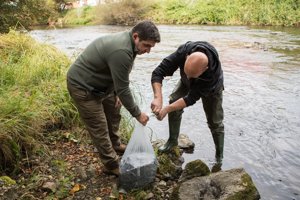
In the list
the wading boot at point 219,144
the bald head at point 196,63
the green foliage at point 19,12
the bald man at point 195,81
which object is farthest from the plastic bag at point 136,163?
the green foliage at point 19,12

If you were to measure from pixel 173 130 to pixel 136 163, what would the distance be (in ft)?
3.35

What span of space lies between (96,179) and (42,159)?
732mm

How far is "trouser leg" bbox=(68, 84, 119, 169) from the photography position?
3.45 m

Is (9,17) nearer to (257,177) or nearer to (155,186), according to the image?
(155,186)

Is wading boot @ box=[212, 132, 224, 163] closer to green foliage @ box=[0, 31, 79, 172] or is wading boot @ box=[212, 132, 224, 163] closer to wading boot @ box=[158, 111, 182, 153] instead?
wading boot @ box=[158, 111, 182, 153]

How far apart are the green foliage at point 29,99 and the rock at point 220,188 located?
1.82 metres

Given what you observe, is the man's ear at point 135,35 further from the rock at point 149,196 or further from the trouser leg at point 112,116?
the rock at point 149,196

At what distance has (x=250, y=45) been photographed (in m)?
13.6

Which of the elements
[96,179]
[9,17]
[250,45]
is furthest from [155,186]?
[250,45]

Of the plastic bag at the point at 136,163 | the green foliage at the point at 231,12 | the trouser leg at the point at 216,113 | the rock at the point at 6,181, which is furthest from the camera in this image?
the green foliage at the point at 231,12

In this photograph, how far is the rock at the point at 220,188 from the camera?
3.44 meters

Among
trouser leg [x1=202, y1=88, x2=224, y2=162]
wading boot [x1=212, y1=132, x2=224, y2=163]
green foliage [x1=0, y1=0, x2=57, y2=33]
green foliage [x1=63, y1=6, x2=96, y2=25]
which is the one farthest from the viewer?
green foliage [x1=63, y1=6, x2=96, y2=25]

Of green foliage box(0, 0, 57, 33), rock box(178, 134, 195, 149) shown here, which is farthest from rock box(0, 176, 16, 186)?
green foliage box(0, 0, 57, 33)

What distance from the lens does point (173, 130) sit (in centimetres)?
449
